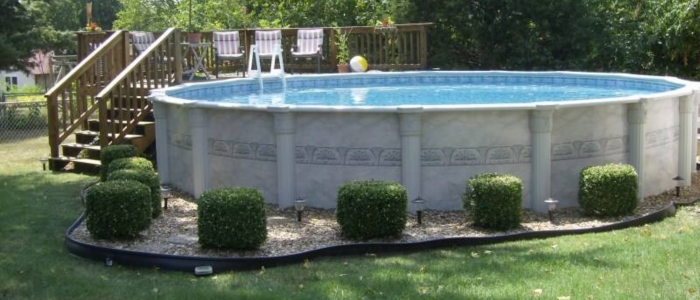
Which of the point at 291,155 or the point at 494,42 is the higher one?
the point at 494,42

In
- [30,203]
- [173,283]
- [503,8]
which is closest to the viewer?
[173,283]

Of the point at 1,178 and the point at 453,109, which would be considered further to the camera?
the point at 1,178

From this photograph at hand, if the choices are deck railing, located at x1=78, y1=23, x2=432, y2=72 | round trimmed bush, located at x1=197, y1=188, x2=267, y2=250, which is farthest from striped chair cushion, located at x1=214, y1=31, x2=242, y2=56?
round trimmed bush, located at x1=197, y1=188, x2=267, y2=250

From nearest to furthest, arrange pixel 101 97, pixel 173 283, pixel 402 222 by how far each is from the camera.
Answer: pixel 173 283
pixel 402 222
pixel 101 97

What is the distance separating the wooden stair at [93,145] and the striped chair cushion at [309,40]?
518 cm

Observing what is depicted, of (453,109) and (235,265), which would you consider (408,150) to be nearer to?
(453,109)

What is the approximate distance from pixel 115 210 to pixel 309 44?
35.6 ft

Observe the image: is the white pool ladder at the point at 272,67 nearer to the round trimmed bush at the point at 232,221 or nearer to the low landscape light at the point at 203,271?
the round trimmed bush at the point at 232,221

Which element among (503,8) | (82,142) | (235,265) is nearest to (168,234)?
(235,265)

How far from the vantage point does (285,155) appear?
8992 millimetres

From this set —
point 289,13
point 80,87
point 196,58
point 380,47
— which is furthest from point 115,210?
point 289,13

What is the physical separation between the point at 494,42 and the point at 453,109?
39.2ft

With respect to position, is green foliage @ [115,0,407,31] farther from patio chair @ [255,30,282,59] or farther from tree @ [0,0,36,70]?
patio chair @ [255,30,282,59]

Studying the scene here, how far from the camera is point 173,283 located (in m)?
6.49
